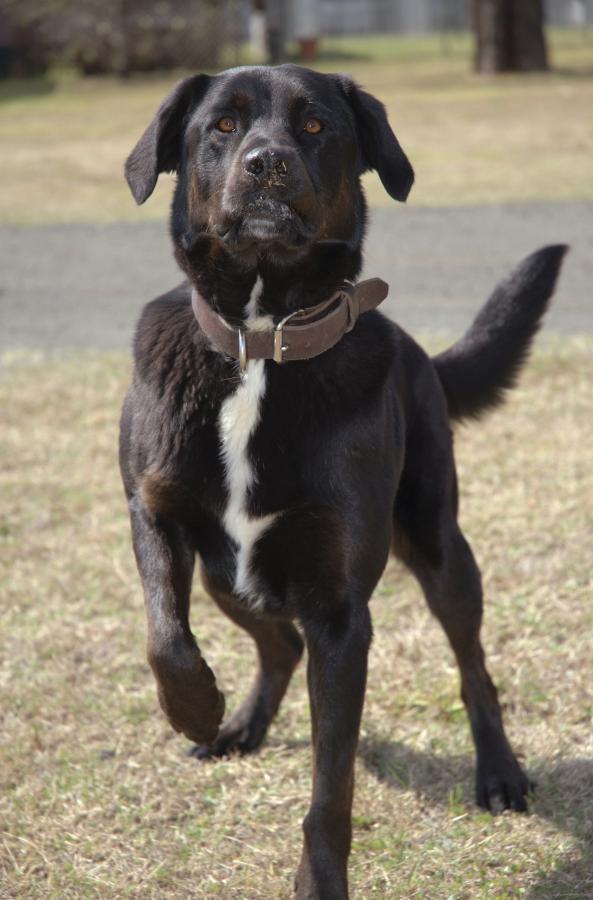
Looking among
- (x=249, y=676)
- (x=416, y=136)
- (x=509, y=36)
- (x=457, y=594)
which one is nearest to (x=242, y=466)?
(x=457, y=594)

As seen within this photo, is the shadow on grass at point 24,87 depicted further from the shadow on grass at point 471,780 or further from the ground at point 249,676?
the shadow on grass at point 471,780

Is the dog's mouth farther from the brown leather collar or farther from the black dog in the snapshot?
the brown leather collar

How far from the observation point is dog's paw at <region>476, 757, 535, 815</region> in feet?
10.4

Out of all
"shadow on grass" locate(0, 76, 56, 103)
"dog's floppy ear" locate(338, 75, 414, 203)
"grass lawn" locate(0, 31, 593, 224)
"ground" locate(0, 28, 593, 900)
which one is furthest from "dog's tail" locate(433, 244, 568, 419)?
"shadow on grass" locate(0, 76, 56, 103)

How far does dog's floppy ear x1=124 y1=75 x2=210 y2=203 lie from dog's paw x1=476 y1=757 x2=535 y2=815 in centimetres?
168

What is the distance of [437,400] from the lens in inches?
131

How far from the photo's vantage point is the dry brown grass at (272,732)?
2.90m

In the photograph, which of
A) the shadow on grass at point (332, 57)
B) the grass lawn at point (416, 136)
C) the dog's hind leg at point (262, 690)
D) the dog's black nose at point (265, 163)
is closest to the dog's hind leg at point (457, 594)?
the dog's hind leg at point (262, 690)

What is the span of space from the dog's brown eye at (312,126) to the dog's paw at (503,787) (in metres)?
1.65

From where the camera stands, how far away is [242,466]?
279cm

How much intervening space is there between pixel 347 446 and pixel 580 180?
9515mm

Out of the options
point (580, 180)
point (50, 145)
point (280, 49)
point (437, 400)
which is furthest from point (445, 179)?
point (280, 49)

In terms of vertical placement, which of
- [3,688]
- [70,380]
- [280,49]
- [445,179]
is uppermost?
[3,688]

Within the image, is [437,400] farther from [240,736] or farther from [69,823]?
[69,823]
